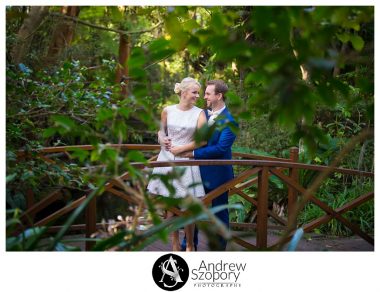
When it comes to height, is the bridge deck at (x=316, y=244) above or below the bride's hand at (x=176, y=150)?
below

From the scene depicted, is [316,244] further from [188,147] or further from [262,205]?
[188,147]

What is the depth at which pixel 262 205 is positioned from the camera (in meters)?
3.93

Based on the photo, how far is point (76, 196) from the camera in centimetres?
828

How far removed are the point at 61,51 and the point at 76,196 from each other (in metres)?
2.57

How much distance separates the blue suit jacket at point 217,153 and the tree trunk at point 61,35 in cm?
291

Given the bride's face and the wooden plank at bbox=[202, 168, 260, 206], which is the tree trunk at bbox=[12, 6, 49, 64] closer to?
the bride's face

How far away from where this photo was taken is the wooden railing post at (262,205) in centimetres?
390

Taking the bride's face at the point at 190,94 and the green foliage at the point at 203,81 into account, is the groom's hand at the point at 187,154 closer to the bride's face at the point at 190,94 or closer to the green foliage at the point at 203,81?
the bride's face at the point at 190,94

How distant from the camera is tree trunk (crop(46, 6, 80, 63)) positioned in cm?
644

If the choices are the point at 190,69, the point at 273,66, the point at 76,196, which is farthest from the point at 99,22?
the point at 273,66

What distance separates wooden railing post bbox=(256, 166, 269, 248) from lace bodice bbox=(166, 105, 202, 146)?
2.11 ft

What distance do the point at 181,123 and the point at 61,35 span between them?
345cm
